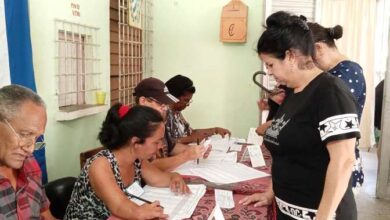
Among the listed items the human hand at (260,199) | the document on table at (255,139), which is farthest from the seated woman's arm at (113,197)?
the document on table at (255,139)

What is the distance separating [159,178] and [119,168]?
225mm

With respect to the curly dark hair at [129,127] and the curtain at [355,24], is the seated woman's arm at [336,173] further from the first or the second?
the curtain at [355,24]

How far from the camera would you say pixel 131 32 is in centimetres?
330

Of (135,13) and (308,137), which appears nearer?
(308,137)

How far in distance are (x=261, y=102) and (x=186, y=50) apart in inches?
37.8

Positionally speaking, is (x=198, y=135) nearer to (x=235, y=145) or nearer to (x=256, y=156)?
(x=235, y=145)

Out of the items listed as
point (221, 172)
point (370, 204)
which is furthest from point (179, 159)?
point (370, 204)

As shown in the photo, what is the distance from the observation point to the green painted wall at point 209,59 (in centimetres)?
380

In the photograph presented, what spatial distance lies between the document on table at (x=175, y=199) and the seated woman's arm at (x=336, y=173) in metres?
0.48

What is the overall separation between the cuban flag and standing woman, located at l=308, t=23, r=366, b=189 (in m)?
1.26

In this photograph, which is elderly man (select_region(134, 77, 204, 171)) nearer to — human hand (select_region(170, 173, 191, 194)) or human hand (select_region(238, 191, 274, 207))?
human hand (select_region(170, 173, 191, 194))

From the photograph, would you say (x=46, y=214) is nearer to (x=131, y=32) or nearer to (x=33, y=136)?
(x=33, y=136)

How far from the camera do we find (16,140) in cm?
108

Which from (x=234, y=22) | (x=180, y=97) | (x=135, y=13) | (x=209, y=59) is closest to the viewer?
(x=180, y=97)
